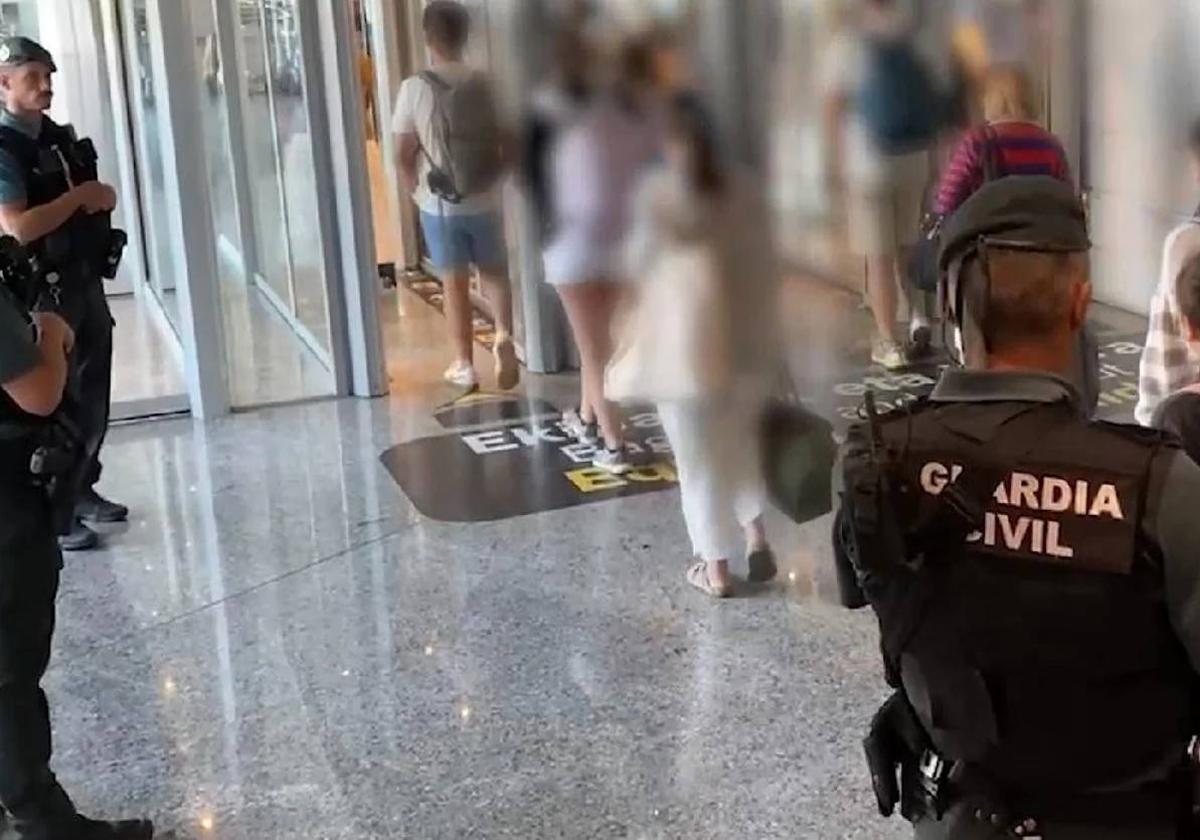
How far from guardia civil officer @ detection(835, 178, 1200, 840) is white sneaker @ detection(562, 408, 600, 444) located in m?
2.41

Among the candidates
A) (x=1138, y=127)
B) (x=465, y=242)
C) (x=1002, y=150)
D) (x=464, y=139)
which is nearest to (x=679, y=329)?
(x=1002, y=150)

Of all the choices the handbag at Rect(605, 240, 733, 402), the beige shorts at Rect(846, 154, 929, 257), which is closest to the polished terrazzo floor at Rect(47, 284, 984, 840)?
the handbag at Rect(605, 240, 733, 402)

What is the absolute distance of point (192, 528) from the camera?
121 inches

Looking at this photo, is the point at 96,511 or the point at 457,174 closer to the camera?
the point at 96,511

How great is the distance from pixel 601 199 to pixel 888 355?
1.43m

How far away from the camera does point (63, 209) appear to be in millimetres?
2795

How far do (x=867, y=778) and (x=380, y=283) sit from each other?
2.30 metres

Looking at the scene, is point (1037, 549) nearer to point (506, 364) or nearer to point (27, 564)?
point (27, 564)

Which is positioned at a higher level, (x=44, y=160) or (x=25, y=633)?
(x=44, y=160)

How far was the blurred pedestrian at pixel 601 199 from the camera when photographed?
225cm

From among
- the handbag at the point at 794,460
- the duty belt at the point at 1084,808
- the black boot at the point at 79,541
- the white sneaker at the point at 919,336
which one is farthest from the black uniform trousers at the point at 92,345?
the duty belt at the point at 1084,808

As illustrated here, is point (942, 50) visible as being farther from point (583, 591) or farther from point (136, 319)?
point (136, 319)

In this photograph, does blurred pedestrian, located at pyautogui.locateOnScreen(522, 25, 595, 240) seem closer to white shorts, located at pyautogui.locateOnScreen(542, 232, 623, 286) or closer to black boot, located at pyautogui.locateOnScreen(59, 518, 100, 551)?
white shorts, located at pyautogui.locateOnScreen(542, 232, 623, 286)

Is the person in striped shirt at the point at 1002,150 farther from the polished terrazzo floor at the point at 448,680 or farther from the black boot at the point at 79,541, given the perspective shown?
the black boot at the point at 79,541
